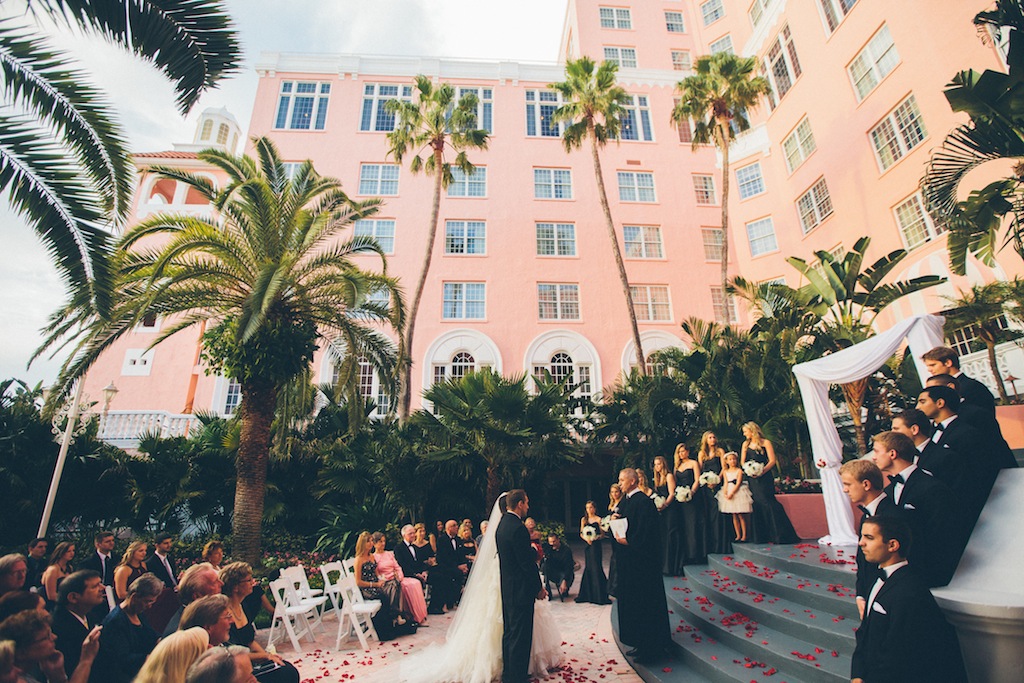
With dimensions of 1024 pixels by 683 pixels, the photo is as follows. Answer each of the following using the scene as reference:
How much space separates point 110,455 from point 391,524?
7362 mm

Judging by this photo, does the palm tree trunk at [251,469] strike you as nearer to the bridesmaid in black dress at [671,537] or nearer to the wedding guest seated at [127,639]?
the wedding guest seated at [127,639]

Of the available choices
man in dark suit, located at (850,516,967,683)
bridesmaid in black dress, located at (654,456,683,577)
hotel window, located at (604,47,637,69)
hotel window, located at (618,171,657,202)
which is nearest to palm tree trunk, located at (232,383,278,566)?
bridesmaid in black dress, located at (654,456,683,577)

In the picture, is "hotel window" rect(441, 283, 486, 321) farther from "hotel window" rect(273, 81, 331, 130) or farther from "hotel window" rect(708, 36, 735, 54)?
"hotel window" rect(708, 36, 735, 54)

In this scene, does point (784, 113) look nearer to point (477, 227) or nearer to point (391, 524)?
point (477, 227)

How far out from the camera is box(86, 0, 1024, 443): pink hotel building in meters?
19.3

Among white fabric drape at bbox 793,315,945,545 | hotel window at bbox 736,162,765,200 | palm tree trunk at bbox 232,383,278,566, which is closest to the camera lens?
white fabric drape at bbox 793,315,945,545

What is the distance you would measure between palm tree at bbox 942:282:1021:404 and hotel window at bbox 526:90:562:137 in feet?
68.4

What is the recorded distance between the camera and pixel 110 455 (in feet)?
41.9

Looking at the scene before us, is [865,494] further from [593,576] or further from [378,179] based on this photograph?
[378,179]

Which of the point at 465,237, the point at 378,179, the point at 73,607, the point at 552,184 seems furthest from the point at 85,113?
the point at 552,184

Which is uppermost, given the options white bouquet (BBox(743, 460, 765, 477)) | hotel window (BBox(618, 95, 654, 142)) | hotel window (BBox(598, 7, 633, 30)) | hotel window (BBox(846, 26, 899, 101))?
hotel window (BBox(598, 7, 633, 30))

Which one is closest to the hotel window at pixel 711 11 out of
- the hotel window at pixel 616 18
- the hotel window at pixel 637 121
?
the hotel window at pixel 616 18

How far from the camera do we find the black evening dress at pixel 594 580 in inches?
385

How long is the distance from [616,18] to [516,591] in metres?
34.7
